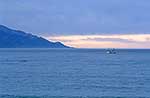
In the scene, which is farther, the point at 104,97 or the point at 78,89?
the point at 78,89

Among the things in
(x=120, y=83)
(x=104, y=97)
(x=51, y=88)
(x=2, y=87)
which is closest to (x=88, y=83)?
(x=120, y=83)

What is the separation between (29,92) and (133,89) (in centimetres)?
1596

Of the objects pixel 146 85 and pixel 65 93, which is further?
pixel 146 85

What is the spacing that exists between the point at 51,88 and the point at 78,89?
4266 mm

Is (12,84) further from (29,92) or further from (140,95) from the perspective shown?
(140,95)

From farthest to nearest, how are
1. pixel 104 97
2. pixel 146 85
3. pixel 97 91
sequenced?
pixel 146 85 < pixel 97 91 < pixel 104 97

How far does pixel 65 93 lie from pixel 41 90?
17.2ft

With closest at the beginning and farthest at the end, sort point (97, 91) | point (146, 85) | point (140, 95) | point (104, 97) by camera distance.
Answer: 1. point (104, 97)
2. point (140, 95)
3. point (97, 91)
4. point (146, 85)

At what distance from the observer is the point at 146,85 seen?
82.9m

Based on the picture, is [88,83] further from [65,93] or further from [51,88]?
[65,93]

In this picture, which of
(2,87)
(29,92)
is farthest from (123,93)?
(2,87)

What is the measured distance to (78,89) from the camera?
76.4 meters

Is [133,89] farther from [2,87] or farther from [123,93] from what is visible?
[2,87]

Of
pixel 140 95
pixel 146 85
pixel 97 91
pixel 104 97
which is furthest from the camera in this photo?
pixel 146 85
